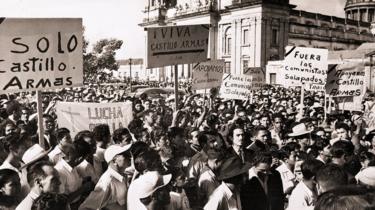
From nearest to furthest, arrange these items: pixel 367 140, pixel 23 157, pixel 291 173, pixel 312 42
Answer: pixel 23 157, pixel 291 173, pixel 367 140, pixel 312 42

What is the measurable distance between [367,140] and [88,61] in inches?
2001

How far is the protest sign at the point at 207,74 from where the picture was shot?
10.1 metres

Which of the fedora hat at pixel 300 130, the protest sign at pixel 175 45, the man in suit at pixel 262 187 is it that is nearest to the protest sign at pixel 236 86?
the protest sign at pixel 175 45

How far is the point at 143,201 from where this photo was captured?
3.34 meters

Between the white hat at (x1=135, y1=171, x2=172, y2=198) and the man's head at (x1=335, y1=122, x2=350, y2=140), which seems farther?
the man's head at (x1=335, y1=122, x2=350, y2=140)

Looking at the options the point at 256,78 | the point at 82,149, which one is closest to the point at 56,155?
the point at 82,149

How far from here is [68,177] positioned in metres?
4.29

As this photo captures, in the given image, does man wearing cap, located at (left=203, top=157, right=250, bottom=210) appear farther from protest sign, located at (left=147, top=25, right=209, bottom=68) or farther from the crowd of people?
protest sign, located at (left=147, top=25, right=209, bottom=68)

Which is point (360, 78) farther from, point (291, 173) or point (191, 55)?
point (291, 173)

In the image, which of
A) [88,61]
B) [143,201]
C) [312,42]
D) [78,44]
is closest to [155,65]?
[78,44]

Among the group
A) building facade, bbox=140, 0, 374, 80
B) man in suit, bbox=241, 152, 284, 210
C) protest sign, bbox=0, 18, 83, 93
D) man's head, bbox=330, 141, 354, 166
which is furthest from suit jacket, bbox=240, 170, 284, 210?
building facade, bbox=140, 0, 374, 80

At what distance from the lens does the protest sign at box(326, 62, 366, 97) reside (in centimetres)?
1015

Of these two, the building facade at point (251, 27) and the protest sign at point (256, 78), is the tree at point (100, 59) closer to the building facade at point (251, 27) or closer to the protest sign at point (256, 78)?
the building facade at point (251, 27)

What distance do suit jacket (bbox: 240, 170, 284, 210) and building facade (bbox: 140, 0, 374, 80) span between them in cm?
4076
